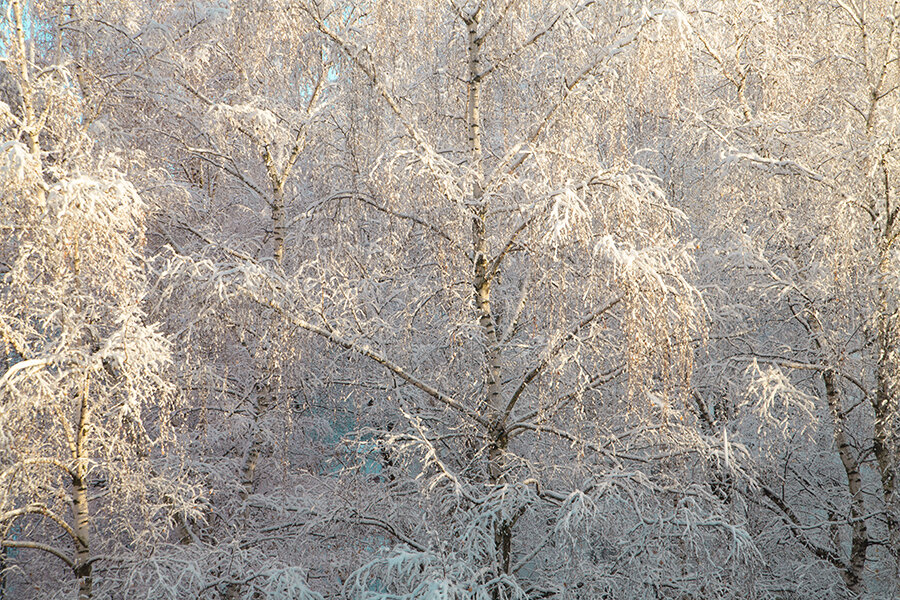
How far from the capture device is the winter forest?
451 centimetres

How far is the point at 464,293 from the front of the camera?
519 cm

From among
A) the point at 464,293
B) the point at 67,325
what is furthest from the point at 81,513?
the point at 464,293

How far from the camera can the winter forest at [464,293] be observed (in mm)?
4512

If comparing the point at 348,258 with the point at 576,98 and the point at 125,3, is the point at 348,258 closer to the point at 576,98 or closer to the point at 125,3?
the point at 576,98

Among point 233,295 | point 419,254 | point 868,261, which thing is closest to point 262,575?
point 233,295

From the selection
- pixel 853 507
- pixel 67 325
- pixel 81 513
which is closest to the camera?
pixel 67 325

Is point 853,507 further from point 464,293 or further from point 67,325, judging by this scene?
point 67,325

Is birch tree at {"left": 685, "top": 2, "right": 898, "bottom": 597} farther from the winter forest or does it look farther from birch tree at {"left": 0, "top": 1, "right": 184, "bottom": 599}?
birch tree at {"left": 0, "top": 1, "right": 184, "bottom": 599}

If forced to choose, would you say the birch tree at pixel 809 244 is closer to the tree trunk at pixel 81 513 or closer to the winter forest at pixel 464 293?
the winter forest at pixel 464 293

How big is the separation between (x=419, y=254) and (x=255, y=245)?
8.75ft

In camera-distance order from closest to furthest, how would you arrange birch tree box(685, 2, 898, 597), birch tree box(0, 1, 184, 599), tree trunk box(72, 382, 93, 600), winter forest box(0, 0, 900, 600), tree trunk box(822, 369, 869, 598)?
birch tree box(0, 1, 184, 599) → winter forest box(0, 0, 900, 600) → tree trunk box(72, 382, 93, 600) → birch tree box(685, 2, 898, 597) → tree trunk box(822, 369, 869, 598)

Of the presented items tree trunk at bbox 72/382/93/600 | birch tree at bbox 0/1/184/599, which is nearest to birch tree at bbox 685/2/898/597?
birch tree at bbox 0/1/184/599

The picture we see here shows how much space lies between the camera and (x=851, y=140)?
19.4 ft

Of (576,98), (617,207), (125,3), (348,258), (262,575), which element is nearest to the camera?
(617,207)
